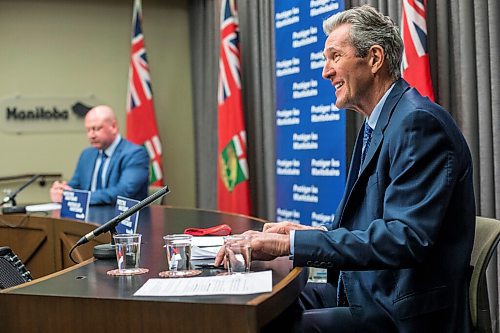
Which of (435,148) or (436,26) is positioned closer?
(435,148)

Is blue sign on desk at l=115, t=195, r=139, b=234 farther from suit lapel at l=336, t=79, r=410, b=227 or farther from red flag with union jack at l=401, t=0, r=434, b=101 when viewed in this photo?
red flag with union jack at l=401, t=0, r=434, b=101

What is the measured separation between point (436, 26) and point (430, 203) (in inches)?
87.3

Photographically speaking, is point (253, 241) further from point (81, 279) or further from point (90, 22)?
point (90, 22)

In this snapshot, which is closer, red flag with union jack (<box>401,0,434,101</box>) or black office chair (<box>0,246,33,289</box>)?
black office chair (<box>0,246,33,289</box>)

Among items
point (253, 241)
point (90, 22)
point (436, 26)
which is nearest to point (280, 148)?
point (436, 26)

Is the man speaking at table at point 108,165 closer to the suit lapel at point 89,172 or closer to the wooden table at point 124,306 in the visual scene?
the suit lapel at point 89,172

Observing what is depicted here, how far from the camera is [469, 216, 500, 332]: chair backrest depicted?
1.89 meters

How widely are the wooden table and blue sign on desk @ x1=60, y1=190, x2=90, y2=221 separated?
1530mm

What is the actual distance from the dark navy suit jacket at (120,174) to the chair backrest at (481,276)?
8.94 ft

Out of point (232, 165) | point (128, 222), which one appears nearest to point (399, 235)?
point (128, 222)

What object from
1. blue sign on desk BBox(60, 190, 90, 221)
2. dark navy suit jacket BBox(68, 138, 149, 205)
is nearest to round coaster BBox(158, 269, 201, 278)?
blue sign on desk BBox(60, 190, 90, 221)

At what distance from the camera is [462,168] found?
1.81 m

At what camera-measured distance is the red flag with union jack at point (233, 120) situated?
18.1 ft

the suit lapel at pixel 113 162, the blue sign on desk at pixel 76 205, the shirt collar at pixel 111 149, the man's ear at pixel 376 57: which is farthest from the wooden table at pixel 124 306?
the shirt collar at pixel 111 149
